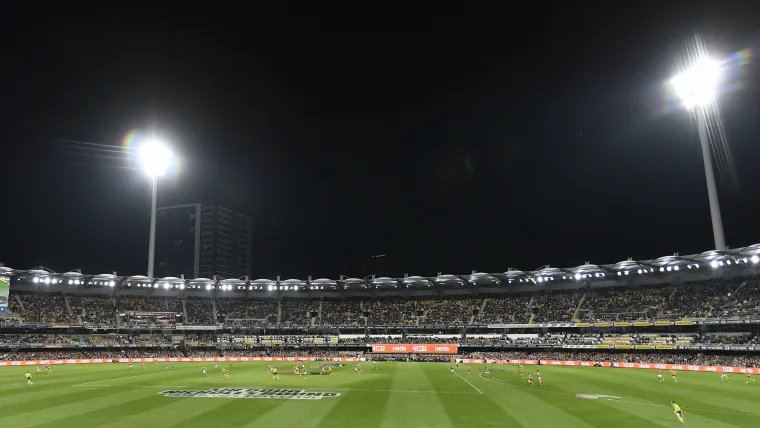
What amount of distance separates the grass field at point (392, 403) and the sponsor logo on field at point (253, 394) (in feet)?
3.96

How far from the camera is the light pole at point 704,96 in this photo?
63812mm

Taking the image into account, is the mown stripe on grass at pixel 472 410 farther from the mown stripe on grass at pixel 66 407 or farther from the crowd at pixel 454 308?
the crowd at pixel 454 308

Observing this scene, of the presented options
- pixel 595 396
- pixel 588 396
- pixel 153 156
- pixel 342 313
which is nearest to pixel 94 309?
pixel 153 156

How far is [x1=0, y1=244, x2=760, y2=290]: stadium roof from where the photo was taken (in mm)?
71875

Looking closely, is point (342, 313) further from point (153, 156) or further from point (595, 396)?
point (595, 396)

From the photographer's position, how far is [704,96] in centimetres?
6512

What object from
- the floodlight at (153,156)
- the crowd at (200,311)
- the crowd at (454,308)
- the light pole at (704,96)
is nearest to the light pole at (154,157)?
the floodlight at (153,156)

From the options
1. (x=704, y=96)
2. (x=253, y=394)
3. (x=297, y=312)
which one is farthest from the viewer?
(x=297, y=312)

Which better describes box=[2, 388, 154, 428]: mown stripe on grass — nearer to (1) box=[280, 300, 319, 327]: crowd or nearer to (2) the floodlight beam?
(1) box=[280, 300, 319, 327]: crowd

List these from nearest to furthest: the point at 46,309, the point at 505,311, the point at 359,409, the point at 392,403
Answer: the point at 359,409
the point at 392,403
the point at 46,309
the point at 505,311

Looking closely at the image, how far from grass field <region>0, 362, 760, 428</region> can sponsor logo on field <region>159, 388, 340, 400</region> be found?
121cm

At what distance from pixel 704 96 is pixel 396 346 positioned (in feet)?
218

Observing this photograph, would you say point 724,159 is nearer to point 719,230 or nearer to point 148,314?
point 719,230

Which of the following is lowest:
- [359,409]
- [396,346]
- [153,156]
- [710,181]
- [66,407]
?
[396,346]
